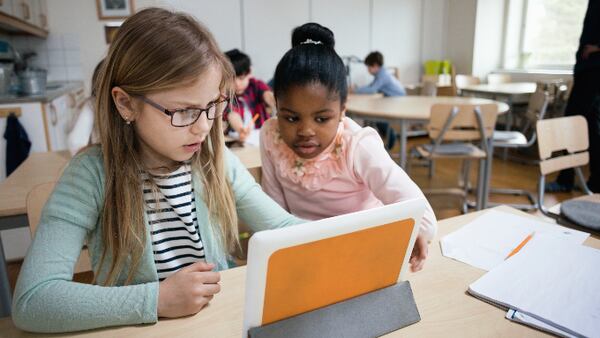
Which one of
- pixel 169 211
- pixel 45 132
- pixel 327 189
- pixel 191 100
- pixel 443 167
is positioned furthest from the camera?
pixel 443 167

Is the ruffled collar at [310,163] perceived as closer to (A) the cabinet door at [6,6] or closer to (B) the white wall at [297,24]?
(A) the cabinet door at [6,6]

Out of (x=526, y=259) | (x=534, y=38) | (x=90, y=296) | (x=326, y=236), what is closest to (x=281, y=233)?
(x=326, y=236)

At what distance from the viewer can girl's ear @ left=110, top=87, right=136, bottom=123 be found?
2.37 feet

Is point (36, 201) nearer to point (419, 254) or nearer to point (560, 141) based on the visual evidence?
point (419, 254)

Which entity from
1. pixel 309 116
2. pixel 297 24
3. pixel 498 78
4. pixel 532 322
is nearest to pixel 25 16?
pixel 297 24

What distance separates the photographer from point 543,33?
5.29 m

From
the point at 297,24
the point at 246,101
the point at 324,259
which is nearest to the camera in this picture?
the point at 324,259

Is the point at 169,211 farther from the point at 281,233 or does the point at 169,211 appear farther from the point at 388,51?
the point at 388,51

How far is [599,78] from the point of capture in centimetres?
286

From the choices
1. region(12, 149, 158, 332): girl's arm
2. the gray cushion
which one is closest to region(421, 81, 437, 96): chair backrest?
the gray cushion

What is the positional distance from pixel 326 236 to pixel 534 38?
20.2 feet

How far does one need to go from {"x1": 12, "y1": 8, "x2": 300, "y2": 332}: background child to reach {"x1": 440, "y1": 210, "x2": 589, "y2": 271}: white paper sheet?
19.0 inches

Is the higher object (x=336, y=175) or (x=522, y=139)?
(x=336, y=175)

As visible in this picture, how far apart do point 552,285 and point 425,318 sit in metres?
0.24
